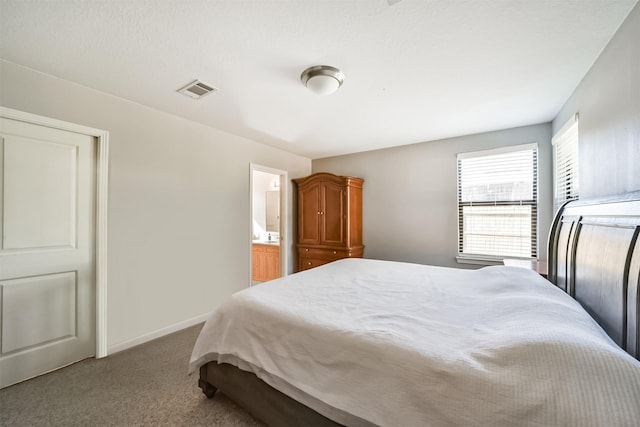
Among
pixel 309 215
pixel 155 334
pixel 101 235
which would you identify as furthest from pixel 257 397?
pixel 309 215

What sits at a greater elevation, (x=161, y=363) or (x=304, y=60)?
(x=304, y=60)

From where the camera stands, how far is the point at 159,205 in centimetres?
273

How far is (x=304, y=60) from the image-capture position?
1.81 m

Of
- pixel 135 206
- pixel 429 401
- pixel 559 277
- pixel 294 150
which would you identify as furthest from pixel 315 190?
pixel 429 401

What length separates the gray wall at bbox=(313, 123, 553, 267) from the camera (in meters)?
3.10

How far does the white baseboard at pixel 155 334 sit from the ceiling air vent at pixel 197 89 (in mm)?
2420

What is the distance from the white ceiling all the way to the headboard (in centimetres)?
106

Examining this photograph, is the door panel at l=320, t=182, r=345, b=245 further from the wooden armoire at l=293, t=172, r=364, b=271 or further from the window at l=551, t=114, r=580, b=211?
the window at l=551, t=114, r=580, b=211

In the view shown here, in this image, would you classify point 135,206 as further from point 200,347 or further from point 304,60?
point 304,60

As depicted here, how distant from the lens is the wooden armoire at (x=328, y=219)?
4.03 meters

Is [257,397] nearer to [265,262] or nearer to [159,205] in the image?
[159,205]

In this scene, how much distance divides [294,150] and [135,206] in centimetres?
249

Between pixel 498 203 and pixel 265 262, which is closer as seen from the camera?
pixel 498 203

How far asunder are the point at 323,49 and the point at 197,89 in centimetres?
123
